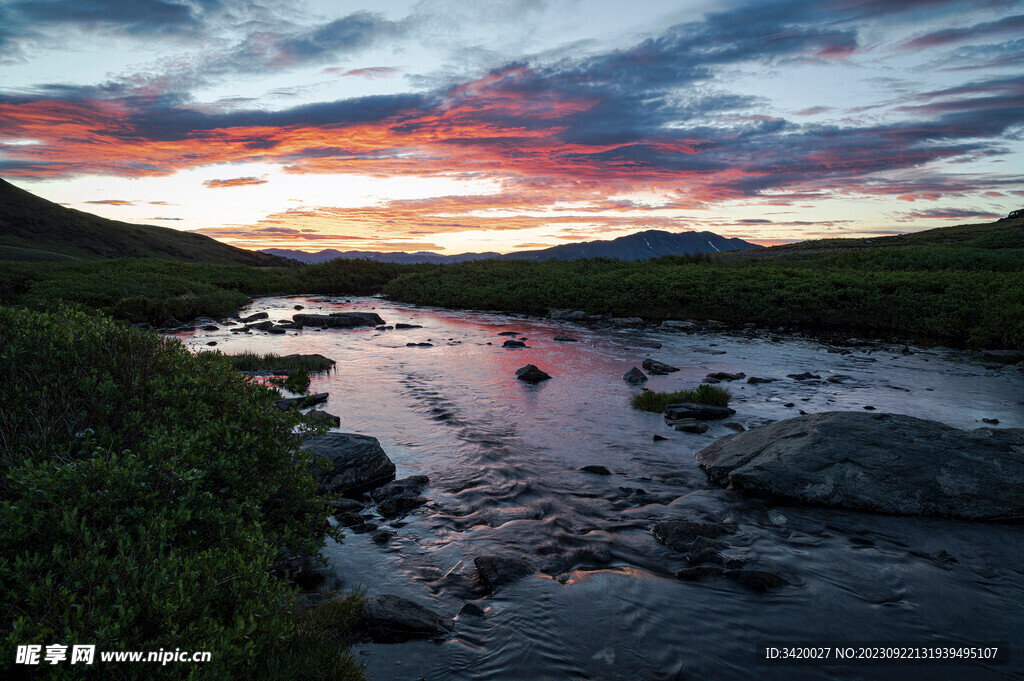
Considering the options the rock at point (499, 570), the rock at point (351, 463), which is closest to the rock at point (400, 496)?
the rock at point (351, 463)

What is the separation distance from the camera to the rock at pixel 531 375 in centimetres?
2125

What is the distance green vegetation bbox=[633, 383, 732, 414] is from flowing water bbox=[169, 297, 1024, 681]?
0.67m

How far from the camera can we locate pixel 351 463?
10.6m

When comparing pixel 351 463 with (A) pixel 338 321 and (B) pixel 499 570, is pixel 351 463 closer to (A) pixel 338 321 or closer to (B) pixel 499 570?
(B) pixel 499 570

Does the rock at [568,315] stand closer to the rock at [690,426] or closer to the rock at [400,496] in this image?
the rock at [690,426]

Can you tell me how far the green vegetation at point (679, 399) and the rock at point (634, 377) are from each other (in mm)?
3275

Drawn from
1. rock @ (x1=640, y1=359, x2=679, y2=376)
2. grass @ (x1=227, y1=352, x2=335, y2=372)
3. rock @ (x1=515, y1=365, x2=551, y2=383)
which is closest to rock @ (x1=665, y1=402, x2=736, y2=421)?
rock @ (x1=640, y1=359, x2=679, y2=376)

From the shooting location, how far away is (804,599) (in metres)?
7.22

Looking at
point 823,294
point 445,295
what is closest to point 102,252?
point 445,295

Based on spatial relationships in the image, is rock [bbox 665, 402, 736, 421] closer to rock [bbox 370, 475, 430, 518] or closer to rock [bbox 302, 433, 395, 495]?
rock [bbox 370, 475, 430, 518]

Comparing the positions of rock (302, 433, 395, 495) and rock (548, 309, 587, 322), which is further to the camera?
rock (548, 309, 587, 322)

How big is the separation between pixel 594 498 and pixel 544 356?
16.8 meters

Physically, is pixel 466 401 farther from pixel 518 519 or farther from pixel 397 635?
pixel 397 635

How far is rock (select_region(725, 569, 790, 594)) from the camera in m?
7.44
